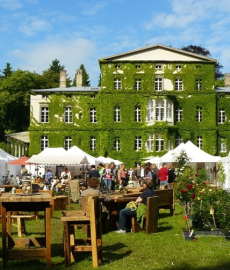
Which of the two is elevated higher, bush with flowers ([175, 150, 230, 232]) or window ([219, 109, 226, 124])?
window ([219, 109, 226, 124])

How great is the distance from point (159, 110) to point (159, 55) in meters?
5.87

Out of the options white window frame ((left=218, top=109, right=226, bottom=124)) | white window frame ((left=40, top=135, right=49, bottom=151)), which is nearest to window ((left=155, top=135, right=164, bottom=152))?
white window frame ((left=218, top=109, right=226, bottom=124))

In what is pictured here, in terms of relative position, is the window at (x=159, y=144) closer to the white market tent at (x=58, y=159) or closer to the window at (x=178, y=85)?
the window at (x=178, y=85)

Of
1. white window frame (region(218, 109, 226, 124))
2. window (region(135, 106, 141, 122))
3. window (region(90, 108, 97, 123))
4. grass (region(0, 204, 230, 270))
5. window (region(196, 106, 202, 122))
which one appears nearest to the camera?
grass (region(0, 204, 230, 270))

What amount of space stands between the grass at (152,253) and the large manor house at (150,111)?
41372 millimetres

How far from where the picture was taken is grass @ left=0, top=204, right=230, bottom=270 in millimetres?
8898

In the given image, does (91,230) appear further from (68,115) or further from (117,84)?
(68,115)

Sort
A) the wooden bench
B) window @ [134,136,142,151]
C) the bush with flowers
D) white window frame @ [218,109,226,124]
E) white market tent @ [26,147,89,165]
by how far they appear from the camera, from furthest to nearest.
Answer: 1. white window frame @ [218,109,226,124]
2. window @ [134,136,142,151]
3. white market tent @ [26,147,89,165]
4. the wooden bench
5. the bush with flowers

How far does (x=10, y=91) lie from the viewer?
245 ft

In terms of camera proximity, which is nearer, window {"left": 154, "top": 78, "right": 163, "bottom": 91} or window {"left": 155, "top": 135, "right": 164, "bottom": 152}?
window {"left": 155, "top": 135, "right": 164, "bottom": 152}

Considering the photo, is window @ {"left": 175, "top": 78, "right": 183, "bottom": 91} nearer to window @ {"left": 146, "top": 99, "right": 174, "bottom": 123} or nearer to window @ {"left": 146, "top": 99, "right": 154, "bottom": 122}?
window @ {"left": 146, "top": 99, "right": 174, "bottom": 123}

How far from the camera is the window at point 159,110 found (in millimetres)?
54656

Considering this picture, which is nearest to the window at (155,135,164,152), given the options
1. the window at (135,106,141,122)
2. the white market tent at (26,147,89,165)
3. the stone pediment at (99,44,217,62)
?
the window at (135,106,141,122)

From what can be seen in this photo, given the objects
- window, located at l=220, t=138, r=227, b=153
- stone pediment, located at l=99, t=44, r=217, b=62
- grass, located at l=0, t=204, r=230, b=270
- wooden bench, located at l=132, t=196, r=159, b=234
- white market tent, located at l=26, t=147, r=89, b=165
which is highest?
stone pediment, located at l=99, t=44, r=217, b=62
